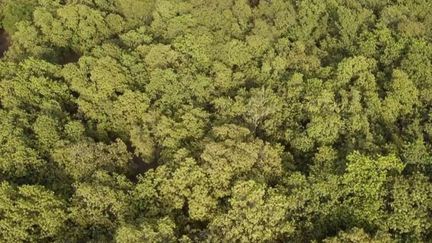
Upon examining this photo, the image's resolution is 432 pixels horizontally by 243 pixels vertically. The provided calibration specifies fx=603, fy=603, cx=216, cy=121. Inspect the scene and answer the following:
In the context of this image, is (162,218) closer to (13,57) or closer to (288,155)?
(288,155)

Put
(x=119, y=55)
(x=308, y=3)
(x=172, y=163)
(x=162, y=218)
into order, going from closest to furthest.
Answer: (x=162, y=218) → (x=172, y=163) → (x=119, y=55) → (x=308, y=3)

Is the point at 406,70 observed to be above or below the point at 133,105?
above

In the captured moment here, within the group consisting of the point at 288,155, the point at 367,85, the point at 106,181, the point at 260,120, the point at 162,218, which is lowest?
the point at 162,218

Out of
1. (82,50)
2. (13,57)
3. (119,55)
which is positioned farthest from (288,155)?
(13,57)

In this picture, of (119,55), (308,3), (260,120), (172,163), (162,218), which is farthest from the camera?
(308,3)

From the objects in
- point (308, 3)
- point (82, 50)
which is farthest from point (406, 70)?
point (82, 50)

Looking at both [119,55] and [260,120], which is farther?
[119,55]

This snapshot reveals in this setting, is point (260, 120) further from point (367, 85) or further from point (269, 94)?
point (367, 85)
